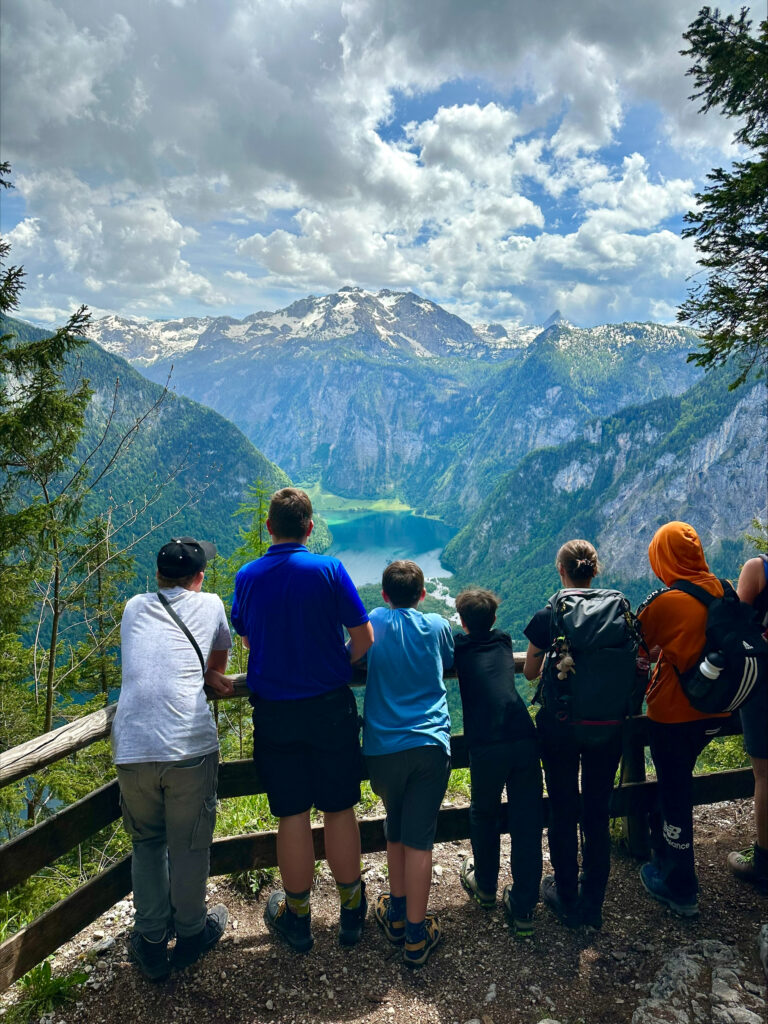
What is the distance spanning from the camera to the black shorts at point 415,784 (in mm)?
3852

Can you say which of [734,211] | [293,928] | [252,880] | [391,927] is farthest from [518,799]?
[734,211]

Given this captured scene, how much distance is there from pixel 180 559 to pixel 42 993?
276cm

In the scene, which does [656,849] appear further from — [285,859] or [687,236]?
[687,236]

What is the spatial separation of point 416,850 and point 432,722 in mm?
872

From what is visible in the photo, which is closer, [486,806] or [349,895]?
[349,895]

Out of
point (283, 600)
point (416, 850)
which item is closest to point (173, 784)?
point (283, 600)

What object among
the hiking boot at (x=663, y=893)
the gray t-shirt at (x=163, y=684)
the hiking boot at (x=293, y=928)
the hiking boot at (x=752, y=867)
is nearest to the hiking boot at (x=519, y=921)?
the hiking boot at (x=663, y=893)

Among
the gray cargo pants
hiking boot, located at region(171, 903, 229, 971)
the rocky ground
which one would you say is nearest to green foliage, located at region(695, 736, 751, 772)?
the rocky ground

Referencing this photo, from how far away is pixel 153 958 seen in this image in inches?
144

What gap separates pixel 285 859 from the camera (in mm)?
3939

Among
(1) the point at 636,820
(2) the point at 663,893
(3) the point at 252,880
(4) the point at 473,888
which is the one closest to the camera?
(2) the point at 663,893

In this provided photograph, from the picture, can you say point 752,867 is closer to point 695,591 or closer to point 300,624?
point 695,591

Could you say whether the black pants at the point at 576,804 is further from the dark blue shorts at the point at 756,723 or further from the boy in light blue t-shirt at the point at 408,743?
the dark blue shorts at the point at 756,723

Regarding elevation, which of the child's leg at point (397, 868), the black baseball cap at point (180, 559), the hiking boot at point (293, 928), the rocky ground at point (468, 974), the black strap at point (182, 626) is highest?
the black baseball cap at point (180, 559)
